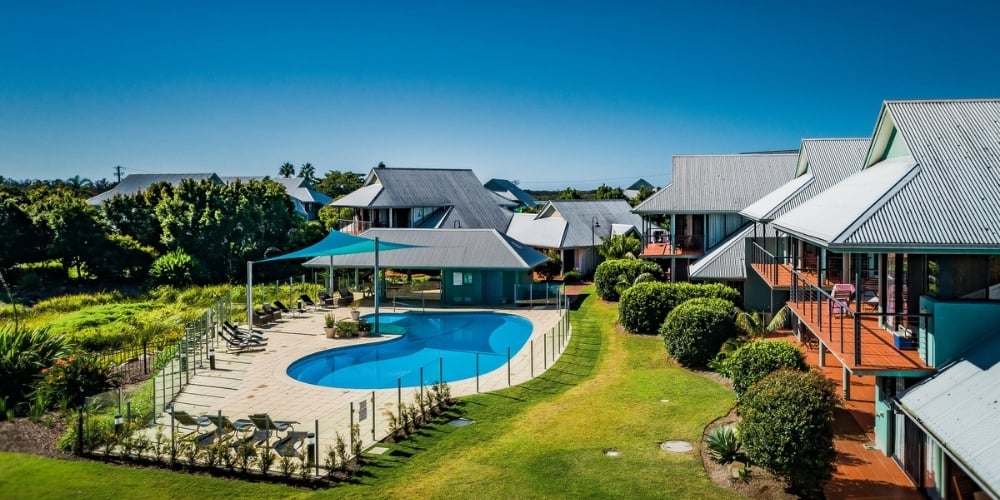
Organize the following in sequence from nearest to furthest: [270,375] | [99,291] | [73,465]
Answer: [73,465]
[270,375]
[99,291]

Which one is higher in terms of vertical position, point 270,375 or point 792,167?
point 792,167

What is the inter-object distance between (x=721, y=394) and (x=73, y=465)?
49.3ft

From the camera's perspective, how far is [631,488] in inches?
535

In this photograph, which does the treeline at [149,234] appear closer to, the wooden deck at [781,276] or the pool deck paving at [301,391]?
the pool deck paving at [301,391]

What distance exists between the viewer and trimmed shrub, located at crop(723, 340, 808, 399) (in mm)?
17375

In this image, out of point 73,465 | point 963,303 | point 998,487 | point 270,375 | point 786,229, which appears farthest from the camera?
point 270,375

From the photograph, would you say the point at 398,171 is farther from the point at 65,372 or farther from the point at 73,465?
the point at 73,465

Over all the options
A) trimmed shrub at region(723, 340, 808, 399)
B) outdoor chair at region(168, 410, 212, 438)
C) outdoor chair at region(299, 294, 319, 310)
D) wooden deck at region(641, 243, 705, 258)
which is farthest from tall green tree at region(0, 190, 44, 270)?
trimmed shrub at region(723, 340, 808, 399)

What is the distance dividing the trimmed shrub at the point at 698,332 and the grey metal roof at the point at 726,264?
6.93 meters

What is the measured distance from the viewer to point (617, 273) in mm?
35812

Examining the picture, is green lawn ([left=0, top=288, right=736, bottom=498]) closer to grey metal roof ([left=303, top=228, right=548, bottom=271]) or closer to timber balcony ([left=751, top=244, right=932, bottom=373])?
timber balcony ([left=751, top=244, right=932, bottom=373])

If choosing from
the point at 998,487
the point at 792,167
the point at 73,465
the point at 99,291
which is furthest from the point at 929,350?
the point at 99,291

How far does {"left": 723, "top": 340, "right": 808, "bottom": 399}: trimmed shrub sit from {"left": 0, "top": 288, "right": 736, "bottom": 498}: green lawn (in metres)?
0.96

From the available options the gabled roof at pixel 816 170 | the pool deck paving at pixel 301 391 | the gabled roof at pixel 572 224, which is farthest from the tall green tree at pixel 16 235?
the gabled roof at pixel 816 170
